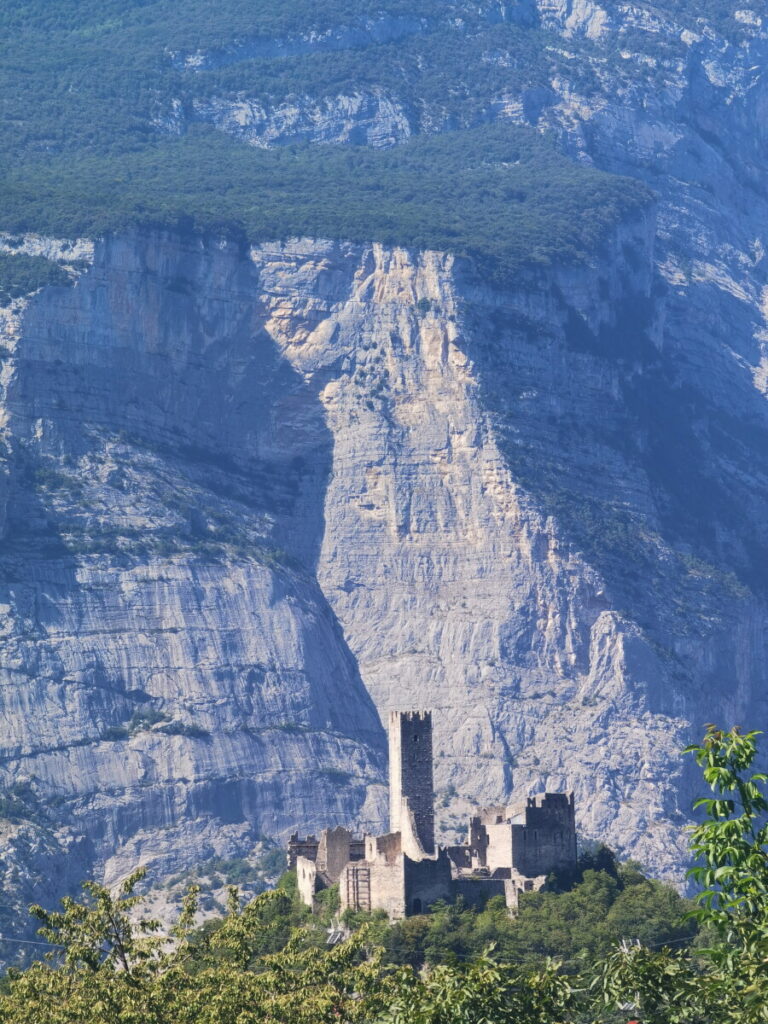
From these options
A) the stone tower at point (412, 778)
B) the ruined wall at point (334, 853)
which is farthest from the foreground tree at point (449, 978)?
the stone tower at point (412, 778)

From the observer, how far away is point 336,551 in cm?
15575

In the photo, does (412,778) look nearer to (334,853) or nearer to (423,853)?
(334,853)

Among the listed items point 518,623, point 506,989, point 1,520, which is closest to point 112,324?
point 1,520

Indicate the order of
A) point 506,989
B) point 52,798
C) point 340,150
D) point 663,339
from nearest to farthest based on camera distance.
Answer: point 506,989 < point 52,798 < point 663,339 < point 340,150

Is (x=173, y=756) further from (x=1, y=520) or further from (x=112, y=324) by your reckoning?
(x=112, y=324)

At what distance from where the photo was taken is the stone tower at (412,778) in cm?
8725

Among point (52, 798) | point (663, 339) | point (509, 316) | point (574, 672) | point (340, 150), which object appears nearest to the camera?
point (52, 798)

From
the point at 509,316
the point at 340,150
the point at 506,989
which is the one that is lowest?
the point at 506,989

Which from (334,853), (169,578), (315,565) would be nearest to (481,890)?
(334,853)

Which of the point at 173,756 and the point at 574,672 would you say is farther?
the point at 574,672

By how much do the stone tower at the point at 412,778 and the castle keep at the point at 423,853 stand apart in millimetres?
31

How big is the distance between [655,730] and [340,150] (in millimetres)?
66251

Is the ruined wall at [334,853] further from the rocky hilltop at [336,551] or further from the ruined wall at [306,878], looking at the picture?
the rocky hilltop at [336,551]

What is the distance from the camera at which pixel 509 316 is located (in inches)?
6467
